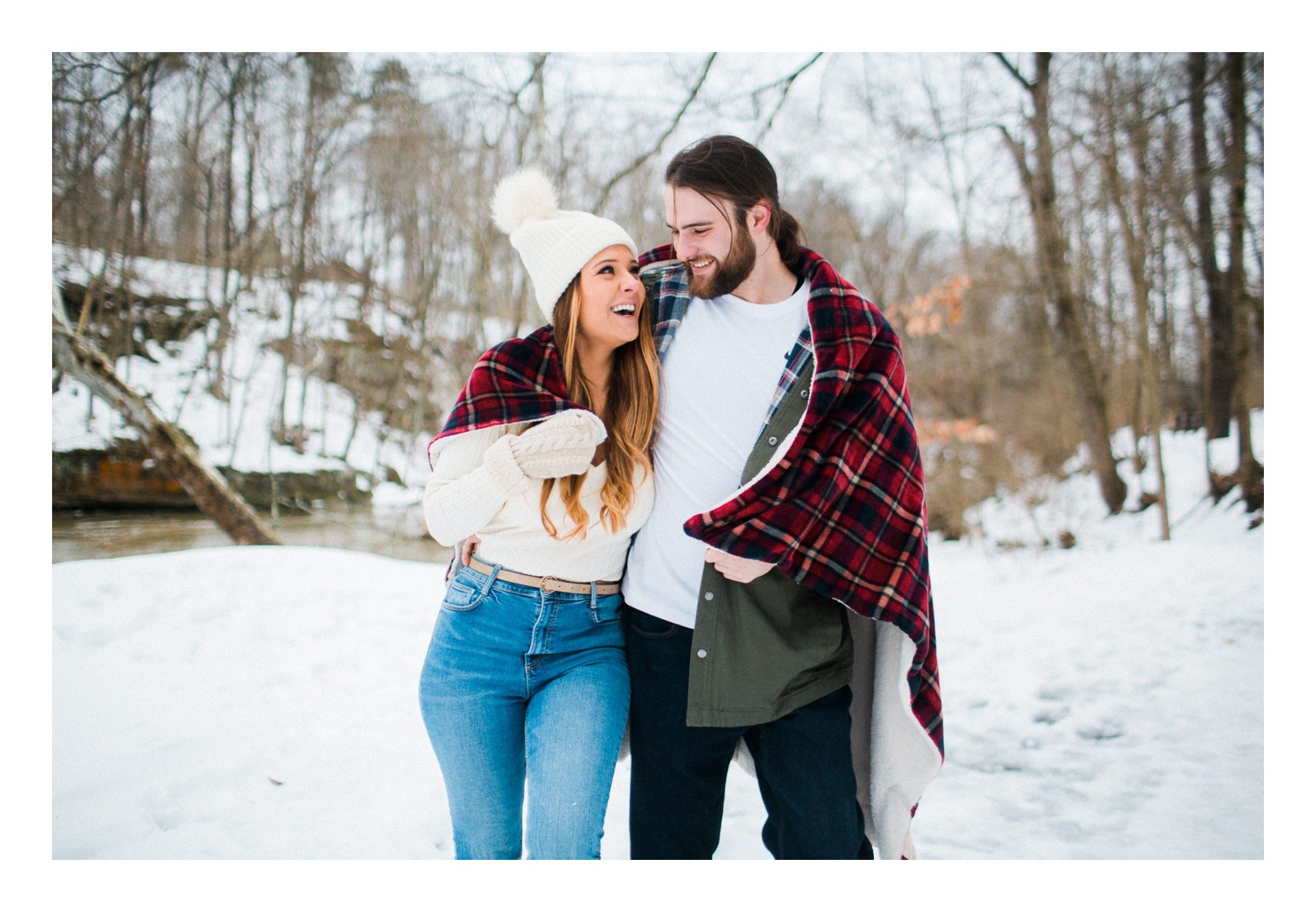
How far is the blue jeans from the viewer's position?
136 cm

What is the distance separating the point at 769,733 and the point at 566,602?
477mm

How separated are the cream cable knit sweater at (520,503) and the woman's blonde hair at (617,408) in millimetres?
20

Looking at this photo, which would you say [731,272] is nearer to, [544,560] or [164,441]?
[544,560]

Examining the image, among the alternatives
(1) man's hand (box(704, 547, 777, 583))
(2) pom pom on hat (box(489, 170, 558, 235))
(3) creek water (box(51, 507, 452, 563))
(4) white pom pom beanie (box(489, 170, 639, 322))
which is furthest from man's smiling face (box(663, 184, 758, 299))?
(3) creek water (box(51, 507, 452, 563))

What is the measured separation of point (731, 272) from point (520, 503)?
64 cm

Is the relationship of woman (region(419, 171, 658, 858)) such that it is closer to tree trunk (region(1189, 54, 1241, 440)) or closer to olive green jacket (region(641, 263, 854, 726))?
olive green jacket (region(641, 263, 854, 726))

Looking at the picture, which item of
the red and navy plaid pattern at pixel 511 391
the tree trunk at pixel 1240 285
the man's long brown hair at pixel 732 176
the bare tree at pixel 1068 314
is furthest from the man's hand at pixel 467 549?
the bare tree at pixel 1068 314

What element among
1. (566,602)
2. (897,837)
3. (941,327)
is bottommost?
(897,837)

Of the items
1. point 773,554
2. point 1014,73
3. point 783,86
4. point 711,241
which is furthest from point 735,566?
point 1014,73

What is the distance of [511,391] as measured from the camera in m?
1.42
